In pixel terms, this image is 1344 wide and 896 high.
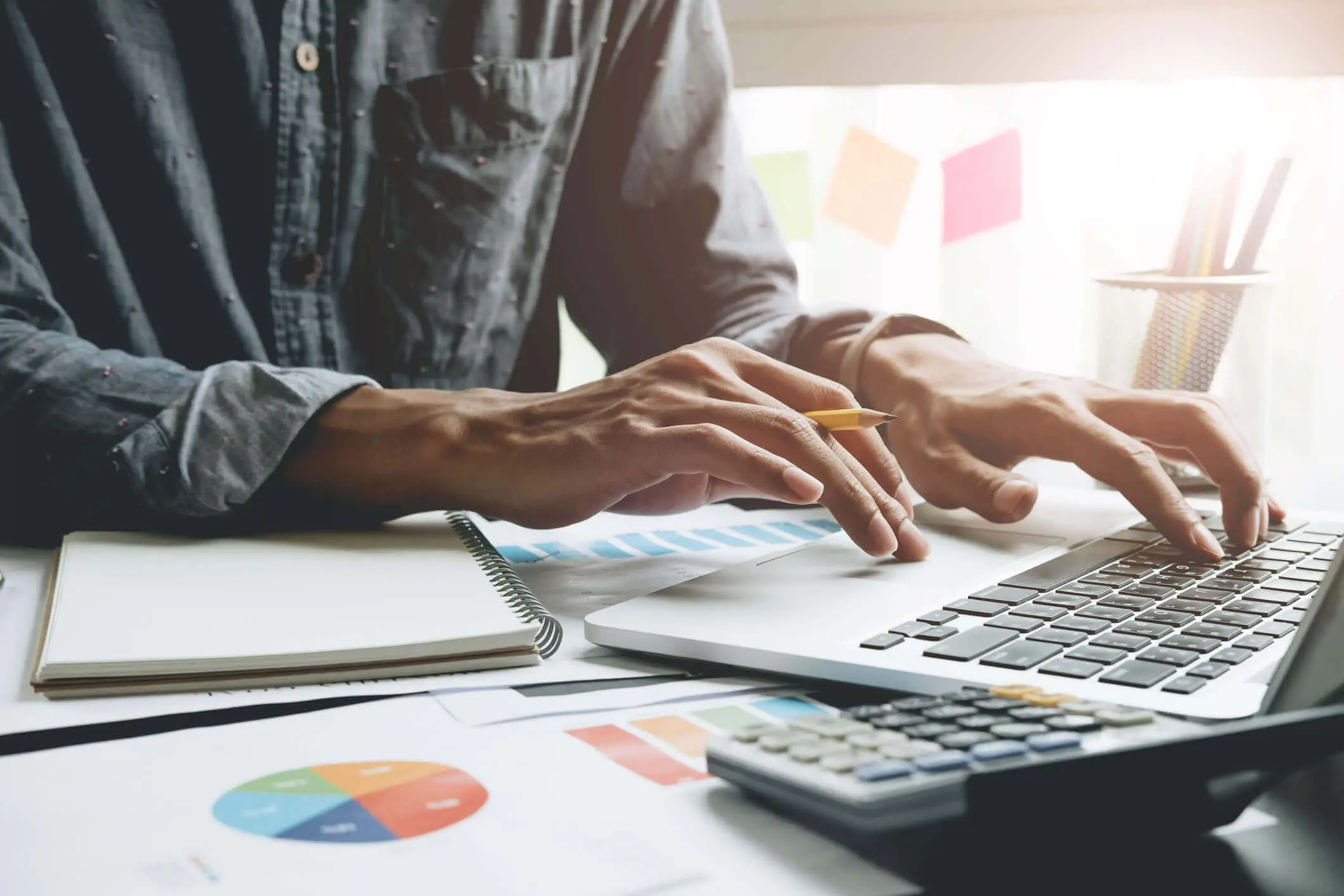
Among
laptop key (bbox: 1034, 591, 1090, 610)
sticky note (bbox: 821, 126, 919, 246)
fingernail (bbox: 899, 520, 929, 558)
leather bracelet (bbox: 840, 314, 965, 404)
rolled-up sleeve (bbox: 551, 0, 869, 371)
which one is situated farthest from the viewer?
sticky note (bbox: 821, 126, 919, 246)

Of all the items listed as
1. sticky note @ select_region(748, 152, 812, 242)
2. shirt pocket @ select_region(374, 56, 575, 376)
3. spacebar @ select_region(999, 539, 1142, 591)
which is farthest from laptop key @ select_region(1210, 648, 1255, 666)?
sticky note @ select_region(748, 152, 812, 242)

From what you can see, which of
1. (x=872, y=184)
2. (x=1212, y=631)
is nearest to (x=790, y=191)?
(x=872, y=184)

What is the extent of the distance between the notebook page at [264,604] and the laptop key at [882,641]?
131 mm

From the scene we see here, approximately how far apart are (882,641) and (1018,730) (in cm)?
12

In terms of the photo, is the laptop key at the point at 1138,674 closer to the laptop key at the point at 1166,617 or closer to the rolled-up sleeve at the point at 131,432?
the laptop key at the point at 1166,617

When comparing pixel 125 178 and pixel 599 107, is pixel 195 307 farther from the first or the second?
pixel 599 107

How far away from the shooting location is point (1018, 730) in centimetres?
32

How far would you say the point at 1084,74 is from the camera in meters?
A: 1.05

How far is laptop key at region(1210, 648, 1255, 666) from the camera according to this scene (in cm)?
41

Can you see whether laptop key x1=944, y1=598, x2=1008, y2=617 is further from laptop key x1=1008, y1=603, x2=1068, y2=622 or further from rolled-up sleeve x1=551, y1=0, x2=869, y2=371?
rolled-up sleeve x1=551, y1=0, x2=869, y2=371

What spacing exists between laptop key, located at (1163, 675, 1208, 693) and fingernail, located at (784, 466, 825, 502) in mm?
208

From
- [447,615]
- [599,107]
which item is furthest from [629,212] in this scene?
[447,615]

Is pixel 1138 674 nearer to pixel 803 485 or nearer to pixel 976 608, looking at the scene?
pixel 976 608

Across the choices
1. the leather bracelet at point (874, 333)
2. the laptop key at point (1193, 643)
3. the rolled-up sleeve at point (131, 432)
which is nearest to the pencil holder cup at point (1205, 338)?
the leather bracelet at point (874, 333)
